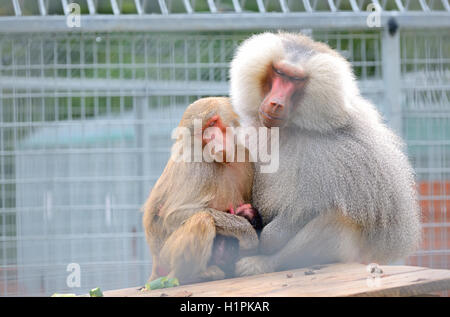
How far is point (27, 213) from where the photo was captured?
122 inches

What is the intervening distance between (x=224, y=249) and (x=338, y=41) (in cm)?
161

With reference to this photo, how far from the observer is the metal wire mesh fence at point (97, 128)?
A: 10.2ft

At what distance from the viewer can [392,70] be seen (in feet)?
10.3

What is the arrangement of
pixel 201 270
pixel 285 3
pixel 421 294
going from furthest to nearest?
pixel 285 3
pixel 201 270
pixel 421 294

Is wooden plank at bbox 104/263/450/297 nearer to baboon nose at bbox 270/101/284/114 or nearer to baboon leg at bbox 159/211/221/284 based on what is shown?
baboon leg at bbox 159/211/221/284

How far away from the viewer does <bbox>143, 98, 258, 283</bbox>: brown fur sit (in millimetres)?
2053

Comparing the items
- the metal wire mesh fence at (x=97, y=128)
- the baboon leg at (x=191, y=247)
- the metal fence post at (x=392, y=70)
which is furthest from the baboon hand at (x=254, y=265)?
the metal fence post at (x=392, y=70)

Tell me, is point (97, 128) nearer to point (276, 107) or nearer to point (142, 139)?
point (142, 139)

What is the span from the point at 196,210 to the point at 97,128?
1.27 meters

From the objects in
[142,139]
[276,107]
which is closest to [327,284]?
[276,107]
